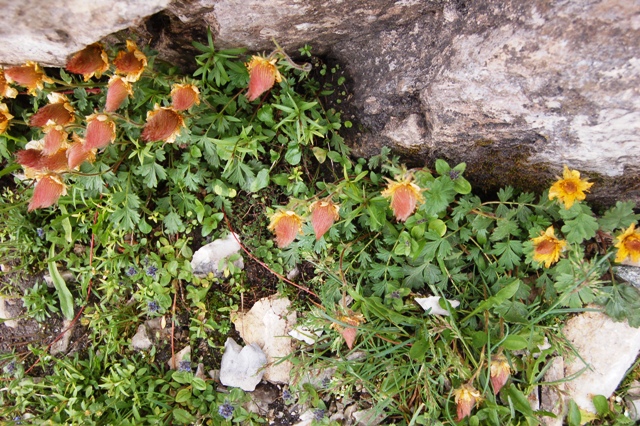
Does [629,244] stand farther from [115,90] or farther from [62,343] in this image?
[62,343]

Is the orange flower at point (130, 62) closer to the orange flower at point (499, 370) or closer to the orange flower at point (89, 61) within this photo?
the orange flower at point (89, 61)

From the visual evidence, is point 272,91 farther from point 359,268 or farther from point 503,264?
point 503,264

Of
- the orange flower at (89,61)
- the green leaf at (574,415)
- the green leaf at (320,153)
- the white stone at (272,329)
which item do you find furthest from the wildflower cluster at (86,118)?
the green leaf at (574,415)

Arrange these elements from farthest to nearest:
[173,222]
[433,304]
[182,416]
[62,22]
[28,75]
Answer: [173,222]
[182,416]
[433,304]
[28,75]
[62,22]

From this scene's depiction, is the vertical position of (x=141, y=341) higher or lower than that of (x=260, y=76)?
lower

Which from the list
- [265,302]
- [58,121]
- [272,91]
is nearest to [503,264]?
[265,302]

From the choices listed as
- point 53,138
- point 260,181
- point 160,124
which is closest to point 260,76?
point 160,124
